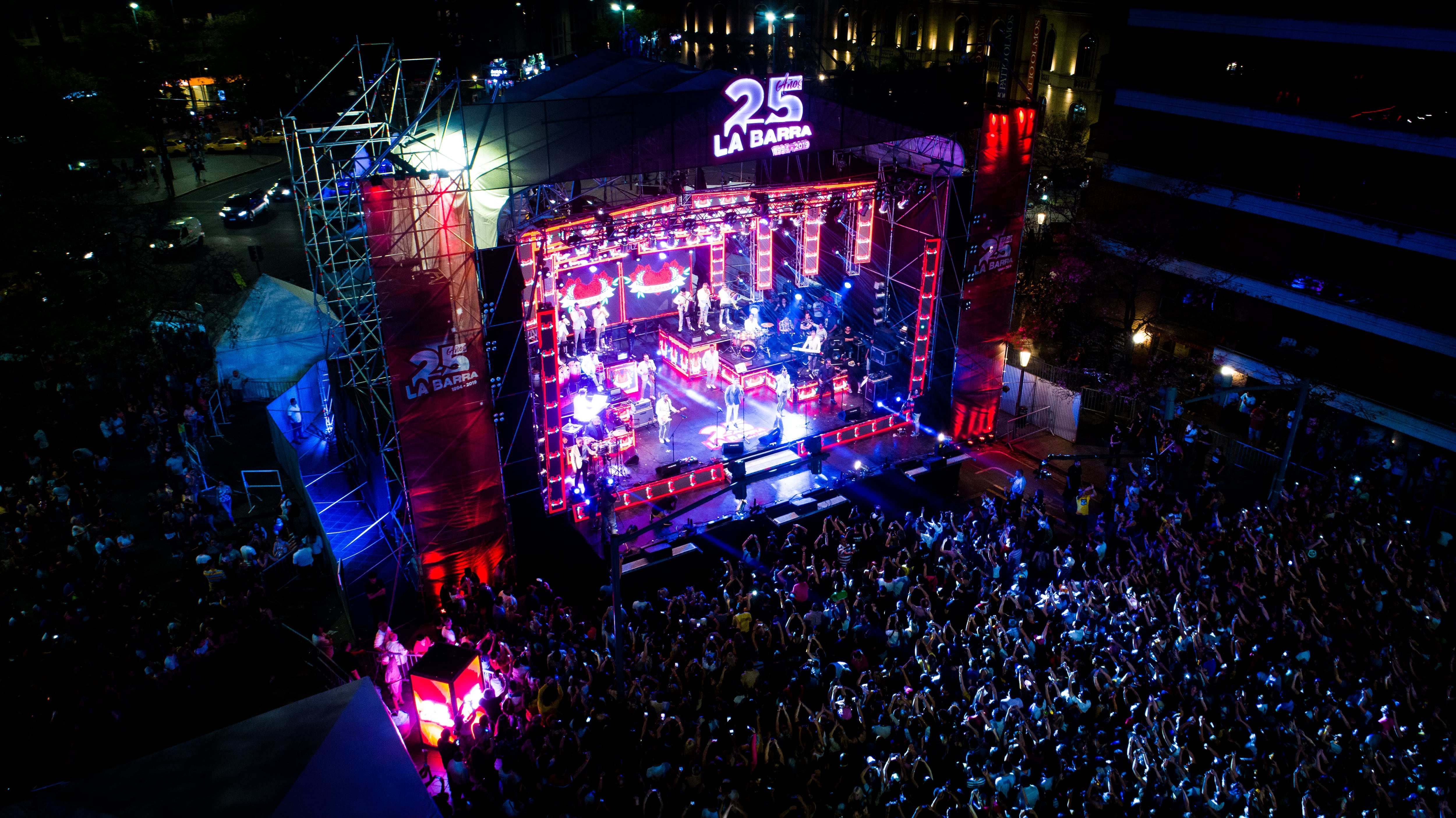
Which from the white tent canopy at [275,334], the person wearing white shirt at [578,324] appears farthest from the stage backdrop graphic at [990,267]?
the white tent canopy at [275,334]

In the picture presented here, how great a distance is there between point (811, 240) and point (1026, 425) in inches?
292

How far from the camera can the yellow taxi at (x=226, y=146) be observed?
45.3m

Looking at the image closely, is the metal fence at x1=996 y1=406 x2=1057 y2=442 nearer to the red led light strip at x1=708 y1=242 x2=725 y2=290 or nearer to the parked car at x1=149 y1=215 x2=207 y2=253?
the red led light strip at x1=708 y1=242 x2=725 y2=290

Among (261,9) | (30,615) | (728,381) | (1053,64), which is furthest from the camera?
(261,9)

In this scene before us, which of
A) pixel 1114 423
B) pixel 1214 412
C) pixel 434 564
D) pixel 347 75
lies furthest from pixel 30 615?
pixel 347 75

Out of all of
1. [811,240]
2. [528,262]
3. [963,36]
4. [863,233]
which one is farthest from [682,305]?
[963,36]

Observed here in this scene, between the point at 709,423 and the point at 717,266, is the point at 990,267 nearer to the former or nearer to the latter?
the point at 717,266

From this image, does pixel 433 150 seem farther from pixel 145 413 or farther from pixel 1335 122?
pixel 1335 122

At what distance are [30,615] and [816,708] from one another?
12707 millimetres

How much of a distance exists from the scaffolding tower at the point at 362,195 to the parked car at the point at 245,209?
2245 cm

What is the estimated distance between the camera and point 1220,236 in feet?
82.2

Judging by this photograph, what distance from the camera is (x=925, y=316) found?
68.2 feet

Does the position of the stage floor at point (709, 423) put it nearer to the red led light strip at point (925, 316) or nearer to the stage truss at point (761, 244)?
the stage truss at point (761, 244)

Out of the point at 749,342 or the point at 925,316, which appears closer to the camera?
the point at 925,316
